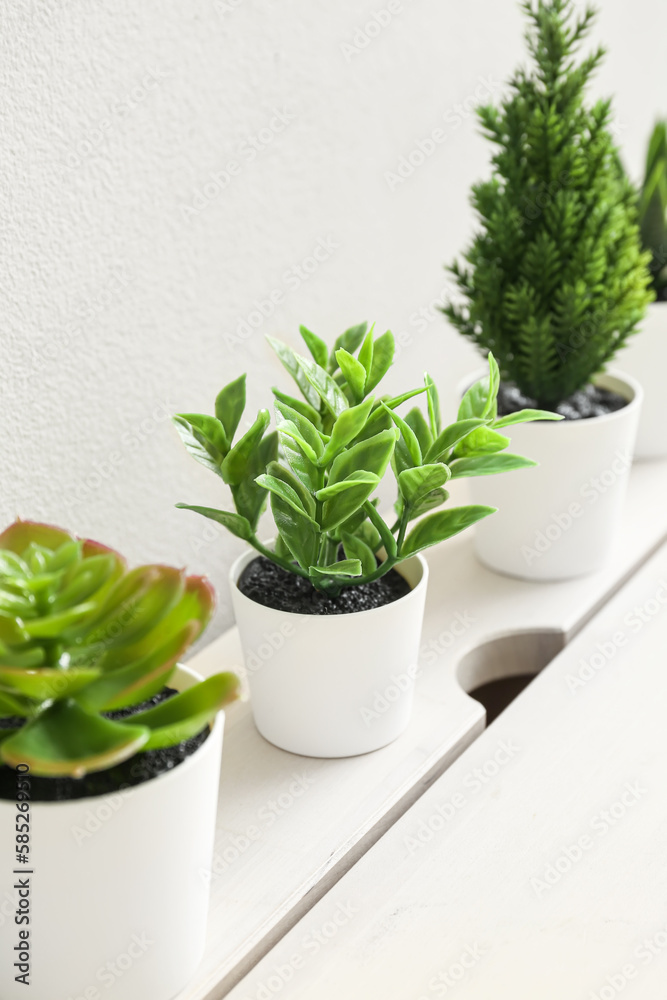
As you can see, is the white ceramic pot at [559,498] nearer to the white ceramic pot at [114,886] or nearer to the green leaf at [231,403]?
the green leaf at [231,403]

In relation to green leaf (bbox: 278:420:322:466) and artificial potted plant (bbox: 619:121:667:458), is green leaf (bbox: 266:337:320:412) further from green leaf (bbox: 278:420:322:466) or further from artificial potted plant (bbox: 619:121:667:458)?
artificial potted plant (bbox: 619:121:667:458)

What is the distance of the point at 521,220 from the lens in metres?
0.78

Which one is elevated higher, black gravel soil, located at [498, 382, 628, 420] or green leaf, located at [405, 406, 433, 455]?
green leaf, located at [405, 406, 433, 455]

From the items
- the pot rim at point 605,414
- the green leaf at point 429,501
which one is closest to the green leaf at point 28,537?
the green leaf at point 429,501

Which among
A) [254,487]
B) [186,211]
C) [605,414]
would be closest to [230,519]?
[254,487]

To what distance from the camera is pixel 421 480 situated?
569 mm

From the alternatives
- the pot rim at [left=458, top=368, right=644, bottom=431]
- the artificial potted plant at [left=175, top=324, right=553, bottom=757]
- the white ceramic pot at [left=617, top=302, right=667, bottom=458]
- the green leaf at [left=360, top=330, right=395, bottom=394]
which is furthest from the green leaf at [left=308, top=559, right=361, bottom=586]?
the white ceramic pot at [left=617, top=302, right=667, bottom=458]

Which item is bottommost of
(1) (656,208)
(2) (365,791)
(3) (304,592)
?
(2) (365,791)

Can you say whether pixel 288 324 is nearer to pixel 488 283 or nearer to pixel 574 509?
pixel 488 283

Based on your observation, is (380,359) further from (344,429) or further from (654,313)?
(654,313)

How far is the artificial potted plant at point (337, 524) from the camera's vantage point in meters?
0.56

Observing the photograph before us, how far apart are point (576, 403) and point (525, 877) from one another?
40cm

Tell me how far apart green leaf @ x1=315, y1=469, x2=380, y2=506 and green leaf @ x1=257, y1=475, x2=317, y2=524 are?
2 centimetres

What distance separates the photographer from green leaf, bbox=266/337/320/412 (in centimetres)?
60
